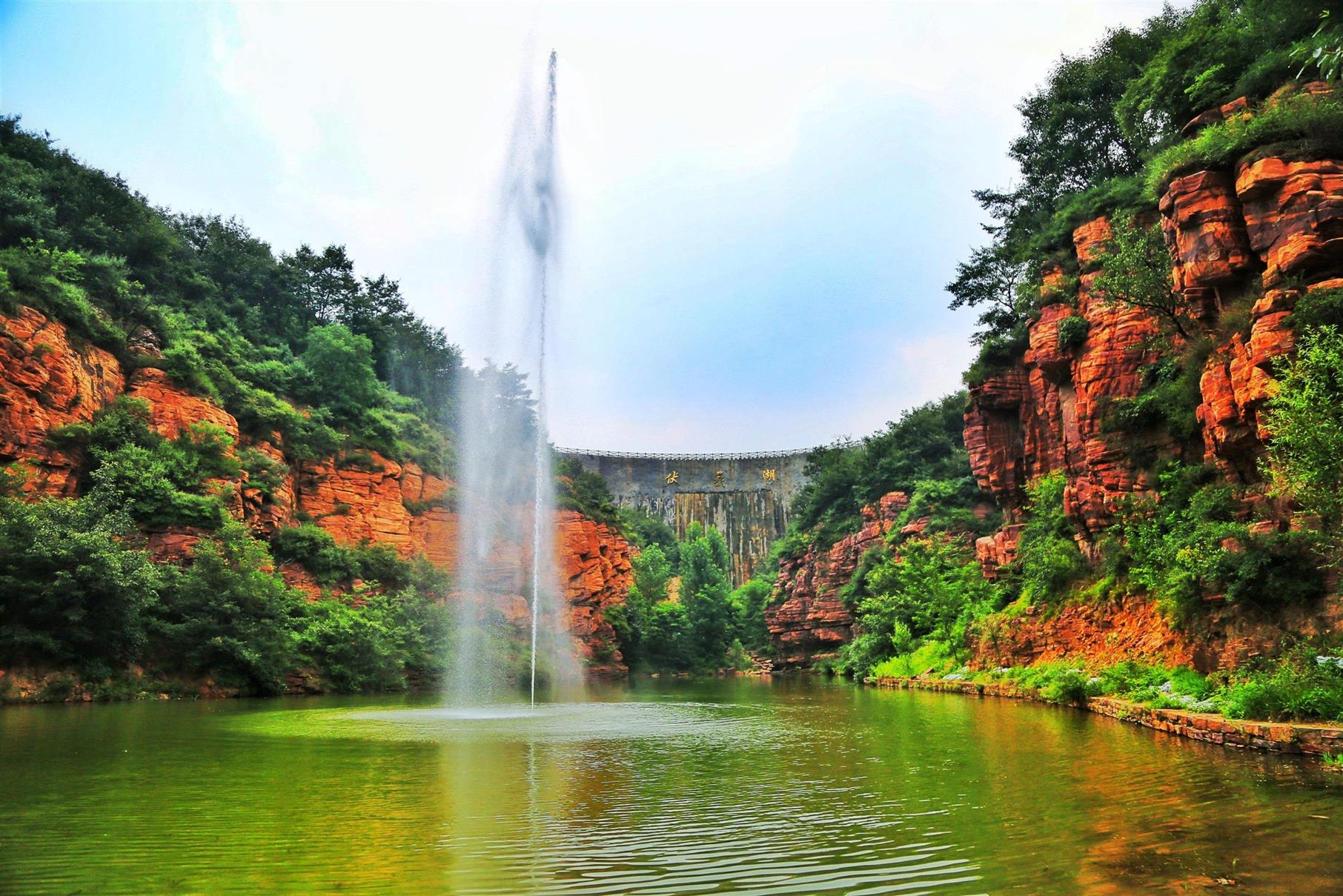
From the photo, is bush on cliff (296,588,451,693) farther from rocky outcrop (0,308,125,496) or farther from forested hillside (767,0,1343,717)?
forested hillside (767,0,1343,717)

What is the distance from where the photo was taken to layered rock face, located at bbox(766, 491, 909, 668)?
189 feet

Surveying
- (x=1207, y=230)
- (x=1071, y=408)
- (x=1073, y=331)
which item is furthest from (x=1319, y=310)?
(x=1071, y=408)

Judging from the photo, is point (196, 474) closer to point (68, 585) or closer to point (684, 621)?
point (68, 585)

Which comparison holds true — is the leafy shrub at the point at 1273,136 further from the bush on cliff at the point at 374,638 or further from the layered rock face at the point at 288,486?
the layered rock face at the point at 288,486

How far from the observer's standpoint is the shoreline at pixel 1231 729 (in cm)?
1104

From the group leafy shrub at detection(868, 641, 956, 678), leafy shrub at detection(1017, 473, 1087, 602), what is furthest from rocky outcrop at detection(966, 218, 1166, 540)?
leafy shrub at detection(868, 641, 956, 678)

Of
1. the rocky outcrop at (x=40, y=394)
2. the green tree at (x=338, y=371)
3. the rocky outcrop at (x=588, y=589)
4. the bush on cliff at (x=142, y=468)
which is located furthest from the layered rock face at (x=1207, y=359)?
the green tree at (x=338, y=371)

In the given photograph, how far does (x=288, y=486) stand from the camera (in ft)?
141

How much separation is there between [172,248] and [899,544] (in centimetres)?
4356

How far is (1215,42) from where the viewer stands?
25.3 meters

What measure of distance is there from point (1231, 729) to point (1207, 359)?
1207 centimetres

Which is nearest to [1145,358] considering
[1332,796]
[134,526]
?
[1332,796]

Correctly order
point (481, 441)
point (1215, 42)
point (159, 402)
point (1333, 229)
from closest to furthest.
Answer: point (1333, 229) < point (1215, 42) < point (159, 402) < point (481, 441)

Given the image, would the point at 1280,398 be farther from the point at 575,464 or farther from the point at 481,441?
the point at 575,464
